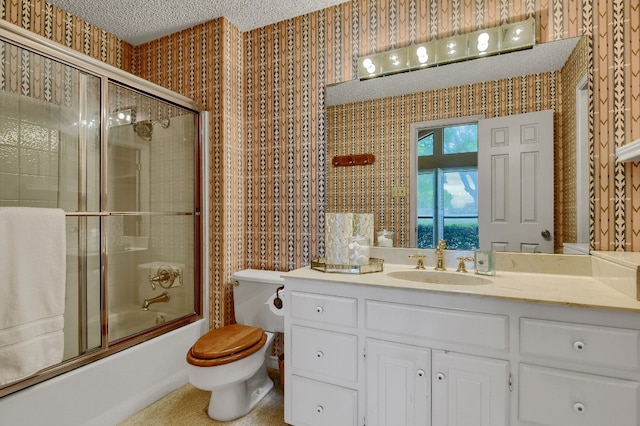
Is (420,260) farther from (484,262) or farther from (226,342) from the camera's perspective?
(226,342)

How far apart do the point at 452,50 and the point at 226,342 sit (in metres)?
2.03

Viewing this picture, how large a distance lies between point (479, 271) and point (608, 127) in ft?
3.01

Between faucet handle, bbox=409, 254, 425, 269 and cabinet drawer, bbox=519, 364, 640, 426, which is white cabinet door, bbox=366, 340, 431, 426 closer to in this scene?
cabinet drawer, bbox=519, 364, 640, 426

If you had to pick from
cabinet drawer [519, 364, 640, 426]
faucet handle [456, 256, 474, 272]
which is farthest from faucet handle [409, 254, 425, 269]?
cabinet drawer [519, 364, 640, 426]

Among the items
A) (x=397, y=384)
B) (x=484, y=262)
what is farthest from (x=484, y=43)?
(x=397, y=384)

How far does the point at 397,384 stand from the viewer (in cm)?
138

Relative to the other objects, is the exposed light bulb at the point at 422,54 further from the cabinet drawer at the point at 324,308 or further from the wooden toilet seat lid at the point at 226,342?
the wooden toilet seat lid at the point at 226,342

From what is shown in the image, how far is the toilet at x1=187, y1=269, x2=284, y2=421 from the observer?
5.28 feet

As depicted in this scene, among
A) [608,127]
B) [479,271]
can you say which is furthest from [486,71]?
[479,271]

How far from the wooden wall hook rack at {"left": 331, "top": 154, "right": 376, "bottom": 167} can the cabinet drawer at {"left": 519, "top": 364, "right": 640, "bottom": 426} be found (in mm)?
1283

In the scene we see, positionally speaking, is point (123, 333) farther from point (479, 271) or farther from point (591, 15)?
point (591, 15)

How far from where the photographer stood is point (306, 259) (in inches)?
86.3

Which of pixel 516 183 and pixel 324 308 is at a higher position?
pixel 516 183

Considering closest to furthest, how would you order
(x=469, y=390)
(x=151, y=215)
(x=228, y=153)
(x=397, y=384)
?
(x=469, y=390)
(x=397, y=384)
(x=151, y=215)
(x=228, y=153)
